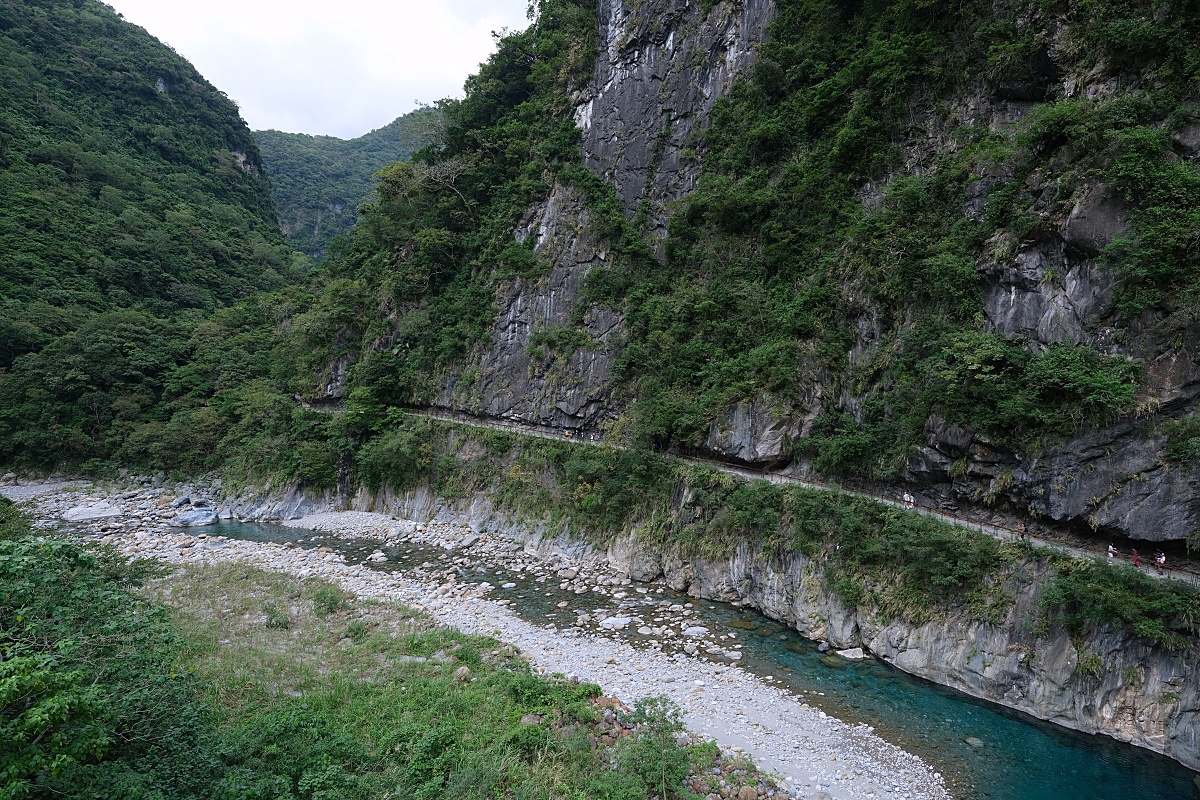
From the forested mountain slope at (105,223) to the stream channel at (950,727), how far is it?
37.0 metres

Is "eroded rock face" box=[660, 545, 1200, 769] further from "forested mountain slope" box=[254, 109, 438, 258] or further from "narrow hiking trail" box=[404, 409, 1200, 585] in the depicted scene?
"forested mountain slope" box=[254, 109, 438, 258]

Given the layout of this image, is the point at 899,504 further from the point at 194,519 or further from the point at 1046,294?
the point at 194,519

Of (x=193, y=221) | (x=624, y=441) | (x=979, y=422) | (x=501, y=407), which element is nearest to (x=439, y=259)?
(x=501, y=407)

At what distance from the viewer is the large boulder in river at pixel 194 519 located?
25.9 metres

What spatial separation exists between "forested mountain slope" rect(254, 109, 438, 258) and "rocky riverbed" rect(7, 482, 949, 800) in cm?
6314

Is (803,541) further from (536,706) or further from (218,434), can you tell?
(218,434)

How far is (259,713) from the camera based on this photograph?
903 cm

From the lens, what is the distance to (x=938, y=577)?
1198 centimetres

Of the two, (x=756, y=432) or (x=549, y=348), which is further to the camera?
Result: (x=549, y=348)

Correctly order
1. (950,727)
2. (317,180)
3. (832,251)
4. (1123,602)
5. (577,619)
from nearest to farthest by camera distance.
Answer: (1123,602) < (950,727) < (577,619) < (832,251) < (317,180)

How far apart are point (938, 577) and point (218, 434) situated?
3912 cm

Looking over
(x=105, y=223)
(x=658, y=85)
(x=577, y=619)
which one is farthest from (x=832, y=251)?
(x=105, y=223)

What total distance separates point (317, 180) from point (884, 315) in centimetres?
10514

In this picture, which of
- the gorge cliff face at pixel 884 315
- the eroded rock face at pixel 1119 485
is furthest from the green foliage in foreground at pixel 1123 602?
the gorge cliff face at pixel 884 315
